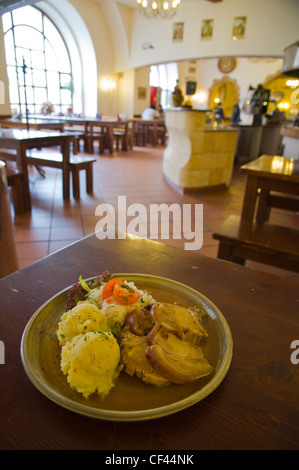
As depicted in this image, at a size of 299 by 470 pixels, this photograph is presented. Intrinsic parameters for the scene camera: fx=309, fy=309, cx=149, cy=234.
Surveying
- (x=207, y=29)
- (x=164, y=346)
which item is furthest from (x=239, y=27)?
(x=164, y=346)

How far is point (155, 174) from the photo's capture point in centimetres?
566

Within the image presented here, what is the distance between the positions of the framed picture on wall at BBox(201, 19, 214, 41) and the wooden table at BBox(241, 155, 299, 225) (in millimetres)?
7864

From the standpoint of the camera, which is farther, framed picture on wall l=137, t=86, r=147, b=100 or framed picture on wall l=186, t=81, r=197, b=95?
framed picture on wall l=137, t=86, r=147, b=100

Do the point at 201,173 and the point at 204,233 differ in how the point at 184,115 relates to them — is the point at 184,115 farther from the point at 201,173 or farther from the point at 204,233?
the point at 204,233

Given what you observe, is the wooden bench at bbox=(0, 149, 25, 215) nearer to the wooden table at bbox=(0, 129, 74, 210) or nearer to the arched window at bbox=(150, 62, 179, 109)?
the wooden table at bbox=(0, 129, 74, 210)

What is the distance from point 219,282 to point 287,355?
1.11ft

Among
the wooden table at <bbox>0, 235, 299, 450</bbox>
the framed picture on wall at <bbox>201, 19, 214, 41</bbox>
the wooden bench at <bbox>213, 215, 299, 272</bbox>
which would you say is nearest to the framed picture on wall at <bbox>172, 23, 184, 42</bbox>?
the framed picture on wall at <bbox>201, 19, 214, 41</bbox>

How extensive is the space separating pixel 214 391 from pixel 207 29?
9883mm

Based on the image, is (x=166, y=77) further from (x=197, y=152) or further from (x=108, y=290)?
(x=108, y=290)

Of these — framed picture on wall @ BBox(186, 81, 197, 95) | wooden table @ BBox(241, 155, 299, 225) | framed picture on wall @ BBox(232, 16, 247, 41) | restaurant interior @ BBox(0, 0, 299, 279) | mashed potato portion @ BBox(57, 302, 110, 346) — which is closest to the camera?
mashed potato portion @ BBox(57, 302, 110, 346)

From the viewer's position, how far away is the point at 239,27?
7.81 metres

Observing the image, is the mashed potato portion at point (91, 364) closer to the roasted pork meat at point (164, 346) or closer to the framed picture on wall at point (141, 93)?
the roasted pork meat at point (164, 346)

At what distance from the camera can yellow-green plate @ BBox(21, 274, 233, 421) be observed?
51 cm
